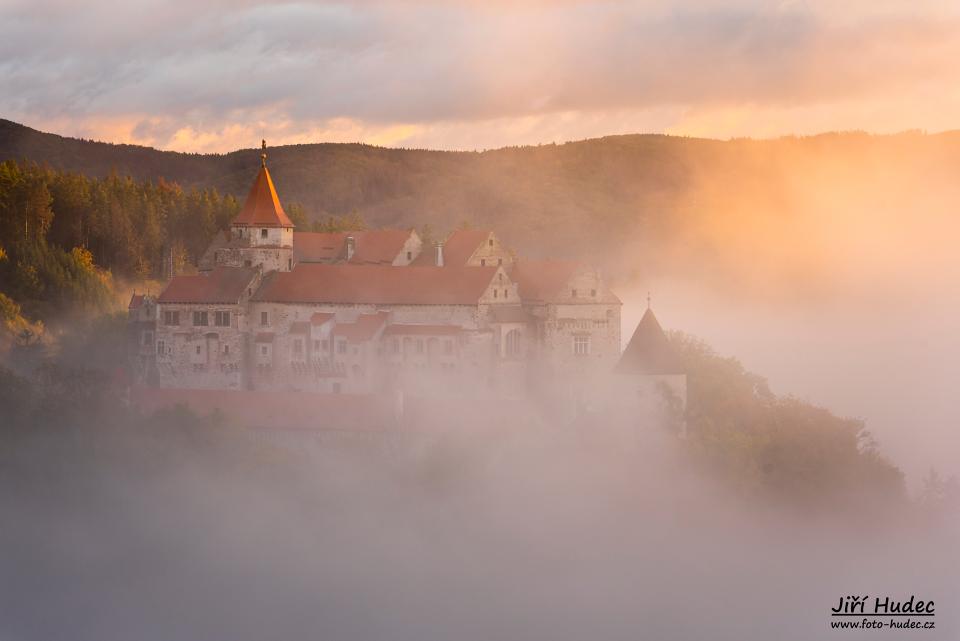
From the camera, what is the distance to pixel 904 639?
75000 mm

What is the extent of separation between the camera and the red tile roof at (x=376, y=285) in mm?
63844

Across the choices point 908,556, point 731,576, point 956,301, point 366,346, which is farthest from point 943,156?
point 366,346

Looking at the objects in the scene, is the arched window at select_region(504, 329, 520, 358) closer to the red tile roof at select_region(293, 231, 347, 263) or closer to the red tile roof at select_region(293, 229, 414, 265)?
the red tile roof at select_region(293, 229, 414, 265)

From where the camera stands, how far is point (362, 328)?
209ft

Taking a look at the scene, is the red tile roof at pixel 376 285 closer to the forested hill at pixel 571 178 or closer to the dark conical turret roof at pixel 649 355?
the dark conical turret roof at pixel 649 355

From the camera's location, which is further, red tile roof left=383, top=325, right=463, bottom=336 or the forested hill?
the forested hill

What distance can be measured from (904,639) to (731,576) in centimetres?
1181

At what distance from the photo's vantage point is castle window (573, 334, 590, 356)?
63688 millimetres

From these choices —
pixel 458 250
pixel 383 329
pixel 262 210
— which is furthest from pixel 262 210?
pixel 458 250

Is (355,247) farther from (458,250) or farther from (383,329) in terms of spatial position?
(383,329)

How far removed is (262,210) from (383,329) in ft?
30.6

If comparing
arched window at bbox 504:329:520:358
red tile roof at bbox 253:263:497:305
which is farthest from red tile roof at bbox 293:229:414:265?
arched window at bbox 504:329:520:358

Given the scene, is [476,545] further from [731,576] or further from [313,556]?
[731,576]

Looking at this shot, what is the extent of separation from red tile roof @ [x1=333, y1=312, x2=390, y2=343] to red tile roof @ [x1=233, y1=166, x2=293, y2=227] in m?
7.03
